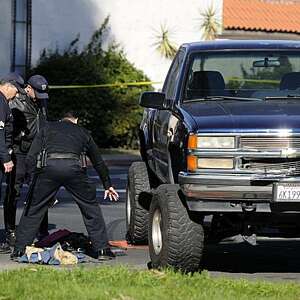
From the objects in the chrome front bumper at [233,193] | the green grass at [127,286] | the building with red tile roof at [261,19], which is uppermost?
the building with red tile roof at [261,19]

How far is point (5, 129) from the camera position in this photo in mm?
10016

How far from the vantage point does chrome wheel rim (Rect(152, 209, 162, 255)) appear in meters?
9.02

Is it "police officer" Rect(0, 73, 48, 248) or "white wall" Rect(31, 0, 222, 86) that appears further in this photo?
"white wall" Rect(31, 0, 222, 86)

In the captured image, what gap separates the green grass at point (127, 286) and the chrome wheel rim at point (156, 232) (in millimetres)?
452

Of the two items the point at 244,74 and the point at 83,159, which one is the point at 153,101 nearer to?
the point at 83,159

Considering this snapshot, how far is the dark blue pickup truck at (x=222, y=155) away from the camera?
8.41 metres

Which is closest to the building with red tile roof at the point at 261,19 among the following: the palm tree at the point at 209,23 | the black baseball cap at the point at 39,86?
the palm tree at the point at 209,23

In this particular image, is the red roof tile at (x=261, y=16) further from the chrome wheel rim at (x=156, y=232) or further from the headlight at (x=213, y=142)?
the headlight at (x=213, y=142)

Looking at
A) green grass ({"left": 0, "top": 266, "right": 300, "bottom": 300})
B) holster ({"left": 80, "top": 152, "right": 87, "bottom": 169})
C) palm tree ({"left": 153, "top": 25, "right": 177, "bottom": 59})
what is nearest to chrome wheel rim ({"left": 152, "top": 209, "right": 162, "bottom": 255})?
green grass ({"left": 0, "top": 266, "right": 300, "bottom": 300})

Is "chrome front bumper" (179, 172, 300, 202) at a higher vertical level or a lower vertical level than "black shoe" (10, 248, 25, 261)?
higher

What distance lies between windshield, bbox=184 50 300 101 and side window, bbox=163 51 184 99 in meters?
0.23

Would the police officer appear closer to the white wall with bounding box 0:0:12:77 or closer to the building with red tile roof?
the white wall with bounding box 0:0:12:77

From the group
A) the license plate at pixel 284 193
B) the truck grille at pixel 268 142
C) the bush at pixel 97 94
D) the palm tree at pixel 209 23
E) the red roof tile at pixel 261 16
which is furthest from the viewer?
the red roof tile at pixel 261 16

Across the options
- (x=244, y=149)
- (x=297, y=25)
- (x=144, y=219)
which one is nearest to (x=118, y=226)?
(x=144, y=219)
